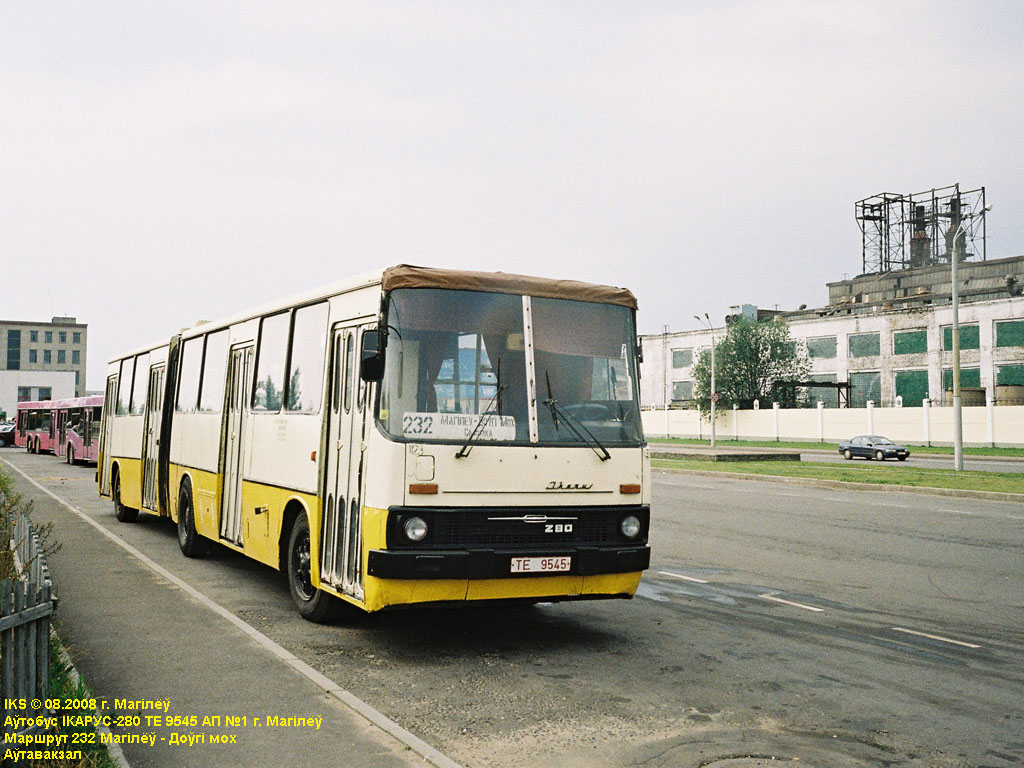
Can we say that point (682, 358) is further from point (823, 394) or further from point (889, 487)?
point (889, 487)

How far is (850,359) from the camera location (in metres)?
78.5

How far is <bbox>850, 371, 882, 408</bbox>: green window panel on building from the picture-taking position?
76.2 metres

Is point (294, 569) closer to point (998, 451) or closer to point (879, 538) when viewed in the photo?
point (879, 538)

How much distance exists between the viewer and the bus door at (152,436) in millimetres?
15273

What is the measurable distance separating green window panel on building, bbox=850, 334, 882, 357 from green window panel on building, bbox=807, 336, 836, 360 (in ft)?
6.85

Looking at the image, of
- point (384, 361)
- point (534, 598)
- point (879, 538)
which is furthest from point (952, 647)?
point (879, 538)

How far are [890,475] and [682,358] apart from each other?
62.7 metres

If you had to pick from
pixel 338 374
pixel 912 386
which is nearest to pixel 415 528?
pixel 338 374

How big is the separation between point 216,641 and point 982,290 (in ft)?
276

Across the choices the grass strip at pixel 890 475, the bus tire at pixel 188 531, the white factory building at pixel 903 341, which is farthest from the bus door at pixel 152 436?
the white factory building at pixel 903 341

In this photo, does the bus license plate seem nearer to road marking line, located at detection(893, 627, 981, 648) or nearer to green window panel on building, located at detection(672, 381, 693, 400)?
road marking line, located at detection(893, 627, 981, 648)

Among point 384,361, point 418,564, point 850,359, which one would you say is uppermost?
point 850,359

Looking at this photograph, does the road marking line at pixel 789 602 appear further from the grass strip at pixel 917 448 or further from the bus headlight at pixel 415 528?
the grass strip at pixel 917 448

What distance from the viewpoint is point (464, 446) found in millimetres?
7375
